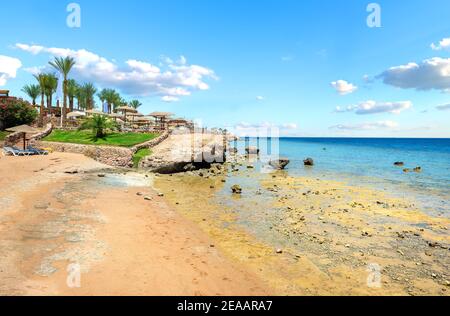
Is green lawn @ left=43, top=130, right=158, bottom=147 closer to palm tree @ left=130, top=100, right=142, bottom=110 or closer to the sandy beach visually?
the sandy beach

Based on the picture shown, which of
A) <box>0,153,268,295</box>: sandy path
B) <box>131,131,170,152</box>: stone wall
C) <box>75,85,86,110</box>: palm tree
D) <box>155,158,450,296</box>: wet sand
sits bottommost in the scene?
<box>155,158,450,296</box>: wet sand

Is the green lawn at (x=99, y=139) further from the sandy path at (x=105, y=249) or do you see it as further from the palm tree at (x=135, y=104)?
the palm tree at (x=135, y=104)

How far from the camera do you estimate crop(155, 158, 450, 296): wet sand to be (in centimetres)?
836

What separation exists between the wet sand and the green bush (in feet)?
126

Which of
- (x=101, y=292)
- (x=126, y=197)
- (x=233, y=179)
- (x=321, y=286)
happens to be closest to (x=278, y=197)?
(x=233, y=179)

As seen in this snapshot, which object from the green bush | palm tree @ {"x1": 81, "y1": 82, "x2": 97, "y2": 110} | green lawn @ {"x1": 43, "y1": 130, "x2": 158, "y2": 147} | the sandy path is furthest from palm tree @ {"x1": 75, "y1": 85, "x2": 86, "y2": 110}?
the sandy path

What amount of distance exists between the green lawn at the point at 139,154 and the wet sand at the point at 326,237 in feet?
32.8

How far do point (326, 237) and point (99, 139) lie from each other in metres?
32.2

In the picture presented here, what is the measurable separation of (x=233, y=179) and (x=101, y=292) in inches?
824

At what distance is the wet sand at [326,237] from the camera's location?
8359mm

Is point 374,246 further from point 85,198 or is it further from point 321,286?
point 85,198

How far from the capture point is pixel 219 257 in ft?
30.8

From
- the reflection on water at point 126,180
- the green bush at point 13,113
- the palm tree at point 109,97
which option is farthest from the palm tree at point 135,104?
the reflection on water at point 126,180
